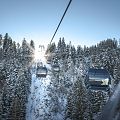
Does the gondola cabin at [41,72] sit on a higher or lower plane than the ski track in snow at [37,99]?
higher

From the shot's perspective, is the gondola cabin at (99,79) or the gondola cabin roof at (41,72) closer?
the gondola cabin at (99,79)

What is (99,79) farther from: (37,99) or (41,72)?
(37,99)

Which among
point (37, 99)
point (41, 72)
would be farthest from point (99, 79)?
Result: point (37, 99)

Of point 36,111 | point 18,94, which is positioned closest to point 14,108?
point 18,94

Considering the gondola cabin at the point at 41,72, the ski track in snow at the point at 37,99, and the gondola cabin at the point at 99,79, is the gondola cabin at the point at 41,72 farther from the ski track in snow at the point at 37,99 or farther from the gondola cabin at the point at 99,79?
the gondola cabin at the point at 99,79

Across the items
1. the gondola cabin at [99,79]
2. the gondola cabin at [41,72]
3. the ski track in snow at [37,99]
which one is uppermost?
the gondola cabin at [41,72]

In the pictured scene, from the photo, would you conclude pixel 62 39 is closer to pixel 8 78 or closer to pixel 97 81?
pixel 8 78

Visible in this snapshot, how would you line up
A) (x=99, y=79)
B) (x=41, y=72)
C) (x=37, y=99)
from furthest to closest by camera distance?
(x=37, y=99), (x=41, y=72), (x=99, y=79)

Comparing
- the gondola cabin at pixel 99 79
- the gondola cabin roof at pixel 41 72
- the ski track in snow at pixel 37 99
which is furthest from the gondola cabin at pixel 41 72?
the gondola cabin at pixel 99 79

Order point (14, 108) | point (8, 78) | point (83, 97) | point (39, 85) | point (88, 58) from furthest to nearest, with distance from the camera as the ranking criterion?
1. point (88, 58)
2. point (39, 85)
3. point (8, 78)
4. point (83, 97)
5. point (14, 108)
